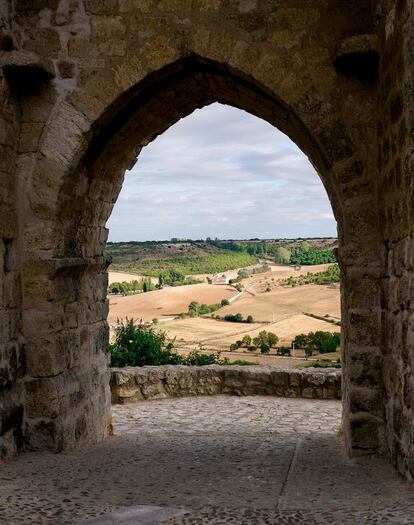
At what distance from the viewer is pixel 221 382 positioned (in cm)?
883

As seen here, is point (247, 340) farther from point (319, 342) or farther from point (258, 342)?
point (319, 342)

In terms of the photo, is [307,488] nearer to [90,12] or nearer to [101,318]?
[101,318]

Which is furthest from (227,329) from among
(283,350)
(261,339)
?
(283,350)

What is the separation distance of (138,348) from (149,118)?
550 centimetres

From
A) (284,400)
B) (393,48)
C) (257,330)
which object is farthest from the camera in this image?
(257,330)

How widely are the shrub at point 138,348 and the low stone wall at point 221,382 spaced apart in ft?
4.20

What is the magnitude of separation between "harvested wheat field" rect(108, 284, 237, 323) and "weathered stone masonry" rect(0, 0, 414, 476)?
911 cm

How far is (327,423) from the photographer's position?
23.7ft

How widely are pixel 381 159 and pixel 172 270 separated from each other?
1619 centimetres

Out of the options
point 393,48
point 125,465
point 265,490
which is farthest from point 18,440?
point 393,48

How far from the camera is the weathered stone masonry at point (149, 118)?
434 centimetres

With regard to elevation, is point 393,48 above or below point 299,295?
above

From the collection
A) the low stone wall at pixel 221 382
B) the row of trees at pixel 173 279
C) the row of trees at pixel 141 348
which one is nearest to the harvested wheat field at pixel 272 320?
the row of trees at pixel 141 348

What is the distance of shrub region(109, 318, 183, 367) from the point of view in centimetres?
1003
